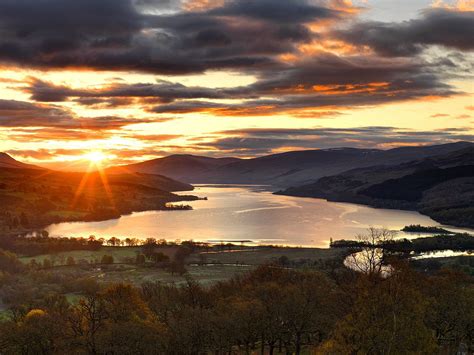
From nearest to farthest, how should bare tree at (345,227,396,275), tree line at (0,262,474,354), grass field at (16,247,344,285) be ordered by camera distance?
tree line at (0,262,474,354) → bare tree at (345,227,396,275) → grass field at (16,247,344,285)

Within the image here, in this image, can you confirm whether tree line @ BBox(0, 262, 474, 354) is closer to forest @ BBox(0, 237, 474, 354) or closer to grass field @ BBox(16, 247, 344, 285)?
forest @ BBox(0, 237, 474, 354)

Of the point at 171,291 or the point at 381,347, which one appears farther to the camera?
the point at 171,291

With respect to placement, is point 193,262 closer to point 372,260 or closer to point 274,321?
point 372,260

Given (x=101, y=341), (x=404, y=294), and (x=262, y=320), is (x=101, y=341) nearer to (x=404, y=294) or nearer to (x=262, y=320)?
(x=262, y=320)

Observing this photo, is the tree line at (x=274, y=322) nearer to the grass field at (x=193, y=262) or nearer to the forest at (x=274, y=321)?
the forest at (x=274, y=321)

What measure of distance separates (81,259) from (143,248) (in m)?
22.9

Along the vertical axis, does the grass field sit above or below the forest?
below

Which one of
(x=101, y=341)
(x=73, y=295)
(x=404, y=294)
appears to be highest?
(x=404, y=294)

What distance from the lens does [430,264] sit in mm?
160375

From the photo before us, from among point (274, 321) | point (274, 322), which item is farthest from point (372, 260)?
point (274, 322)

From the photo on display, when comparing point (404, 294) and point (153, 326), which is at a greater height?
point (404, 294)

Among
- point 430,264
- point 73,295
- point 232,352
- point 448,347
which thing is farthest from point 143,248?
point 448,347

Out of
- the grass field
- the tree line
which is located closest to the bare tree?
the tree line

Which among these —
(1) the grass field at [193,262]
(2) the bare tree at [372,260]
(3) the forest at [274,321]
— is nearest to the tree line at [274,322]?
(3) the forest at [274,321]
